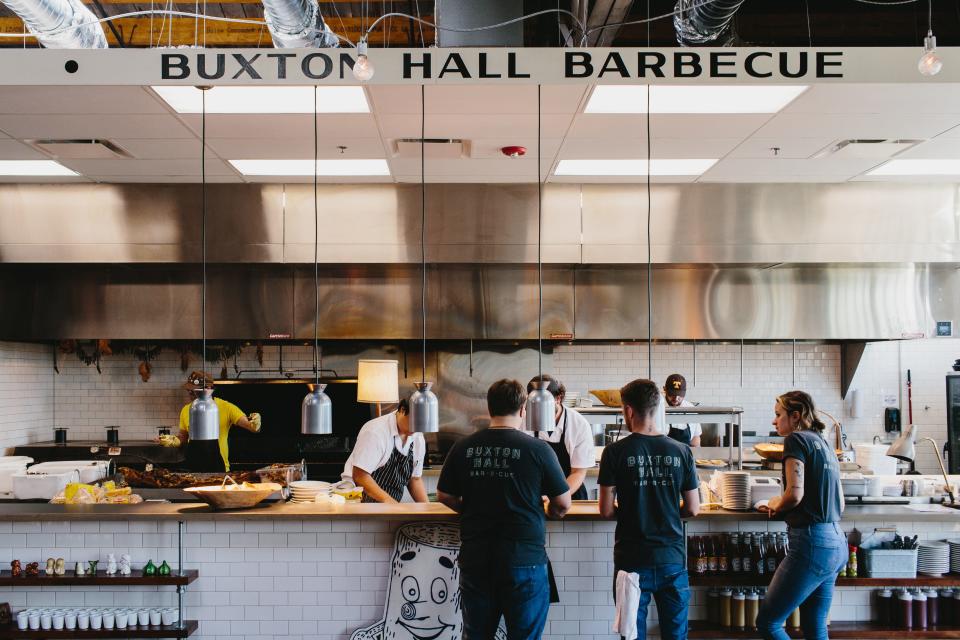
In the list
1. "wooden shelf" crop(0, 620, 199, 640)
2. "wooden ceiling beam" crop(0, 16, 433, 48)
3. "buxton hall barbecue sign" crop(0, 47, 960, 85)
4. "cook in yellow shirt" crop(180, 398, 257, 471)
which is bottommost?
"wooden shelf" crop(0, 620, 199, 640)

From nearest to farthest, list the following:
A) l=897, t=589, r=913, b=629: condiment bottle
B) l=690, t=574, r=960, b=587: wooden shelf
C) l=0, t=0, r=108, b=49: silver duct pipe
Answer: l=0, t=0, r=108, b=49: silver duct pipe
l=690, t=574, r=960, b=587: wooden shelf
l=897, t=589, r=913, b=629: condiment bottle

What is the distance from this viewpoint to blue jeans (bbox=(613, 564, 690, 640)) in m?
3.51

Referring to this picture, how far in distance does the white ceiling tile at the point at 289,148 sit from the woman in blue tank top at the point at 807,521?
313 centimetres

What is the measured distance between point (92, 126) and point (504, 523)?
3477 mm

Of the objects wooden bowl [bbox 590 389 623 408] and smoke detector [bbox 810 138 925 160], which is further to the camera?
wooden bowl [bbox 590 389 623 408]

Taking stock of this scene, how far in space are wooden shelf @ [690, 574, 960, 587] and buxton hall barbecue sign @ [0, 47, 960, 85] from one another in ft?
8.30

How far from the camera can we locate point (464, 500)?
3.51 metres

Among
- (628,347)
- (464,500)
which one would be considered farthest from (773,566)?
(628,347)

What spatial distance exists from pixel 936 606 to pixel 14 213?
711 centimetres

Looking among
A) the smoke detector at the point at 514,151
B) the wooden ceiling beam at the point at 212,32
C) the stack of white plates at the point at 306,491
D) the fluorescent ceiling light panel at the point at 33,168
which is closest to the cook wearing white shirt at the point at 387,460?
the stack of white plates at the point at 306,491

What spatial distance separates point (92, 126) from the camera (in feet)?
15.3

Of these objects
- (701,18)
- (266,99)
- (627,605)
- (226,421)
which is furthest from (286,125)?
(627,605)

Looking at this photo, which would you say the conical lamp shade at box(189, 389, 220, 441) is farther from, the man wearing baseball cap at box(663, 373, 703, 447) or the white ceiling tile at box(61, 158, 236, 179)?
the man wearing baseball cap at box(663, 373, 703, 447)

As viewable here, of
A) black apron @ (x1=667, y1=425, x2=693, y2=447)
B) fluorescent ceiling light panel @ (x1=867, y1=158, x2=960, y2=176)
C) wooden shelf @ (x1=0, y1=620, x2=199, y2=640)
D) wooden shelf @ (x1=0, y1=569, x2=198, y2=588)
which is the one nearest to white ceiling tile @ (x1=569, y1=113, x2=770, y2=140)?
fluorescent ceiling light panel @ (x1=867, y1=158, x2=960, y2=176)
